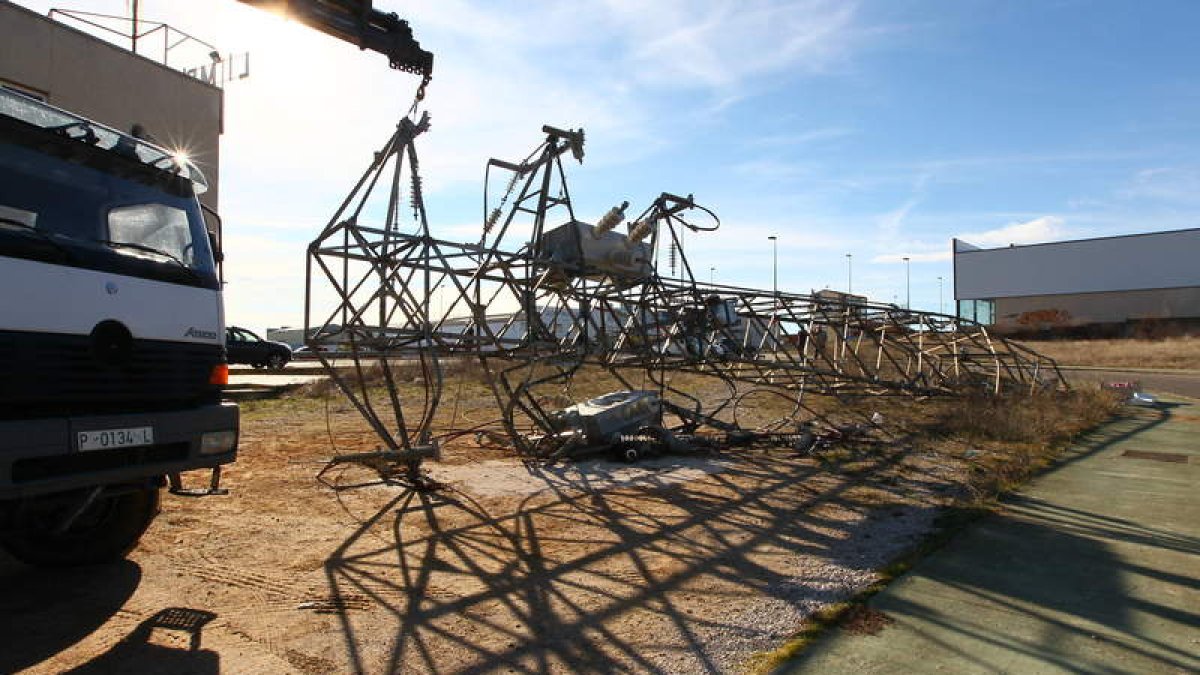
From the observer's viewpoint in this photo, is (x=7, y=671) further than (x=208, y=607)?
No

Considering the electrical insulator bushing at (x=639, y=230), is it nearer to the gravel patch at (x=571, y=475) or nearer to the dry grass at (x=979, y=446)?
the gravel patch at (x=571, y=475)

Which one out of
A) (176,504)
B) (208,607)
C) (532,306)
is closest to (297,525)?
(176,504)

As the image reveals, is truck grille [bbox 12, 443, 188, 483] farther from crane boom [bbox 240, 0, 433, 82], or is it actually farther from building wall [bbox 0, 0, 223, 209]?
building wall [bbox 0, 0, 223, 209]

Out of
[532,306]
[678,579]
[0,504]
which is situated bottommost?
[678,579]

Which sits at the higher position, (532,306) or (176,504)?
(532,306)

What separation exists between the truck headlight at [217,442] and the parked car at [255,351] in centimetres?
2428

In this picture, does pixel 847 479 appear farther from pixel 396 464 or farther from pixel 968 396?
pixel 968 396

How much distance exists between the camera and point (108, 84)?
1741 cm

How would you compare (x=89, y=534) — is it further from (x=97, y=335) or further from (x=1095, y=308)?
(x=1095, y=308)

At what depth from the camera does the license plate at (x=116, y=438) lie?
14.8 ft

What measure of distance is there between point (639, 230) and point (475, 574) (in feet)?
21.8

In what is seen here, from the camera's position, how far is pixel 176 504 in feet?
26.0

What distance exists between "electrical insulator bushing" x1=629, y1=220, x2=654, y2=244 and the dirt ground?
12.1ft

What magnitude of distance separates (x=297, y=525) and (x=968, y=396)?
588 inches
